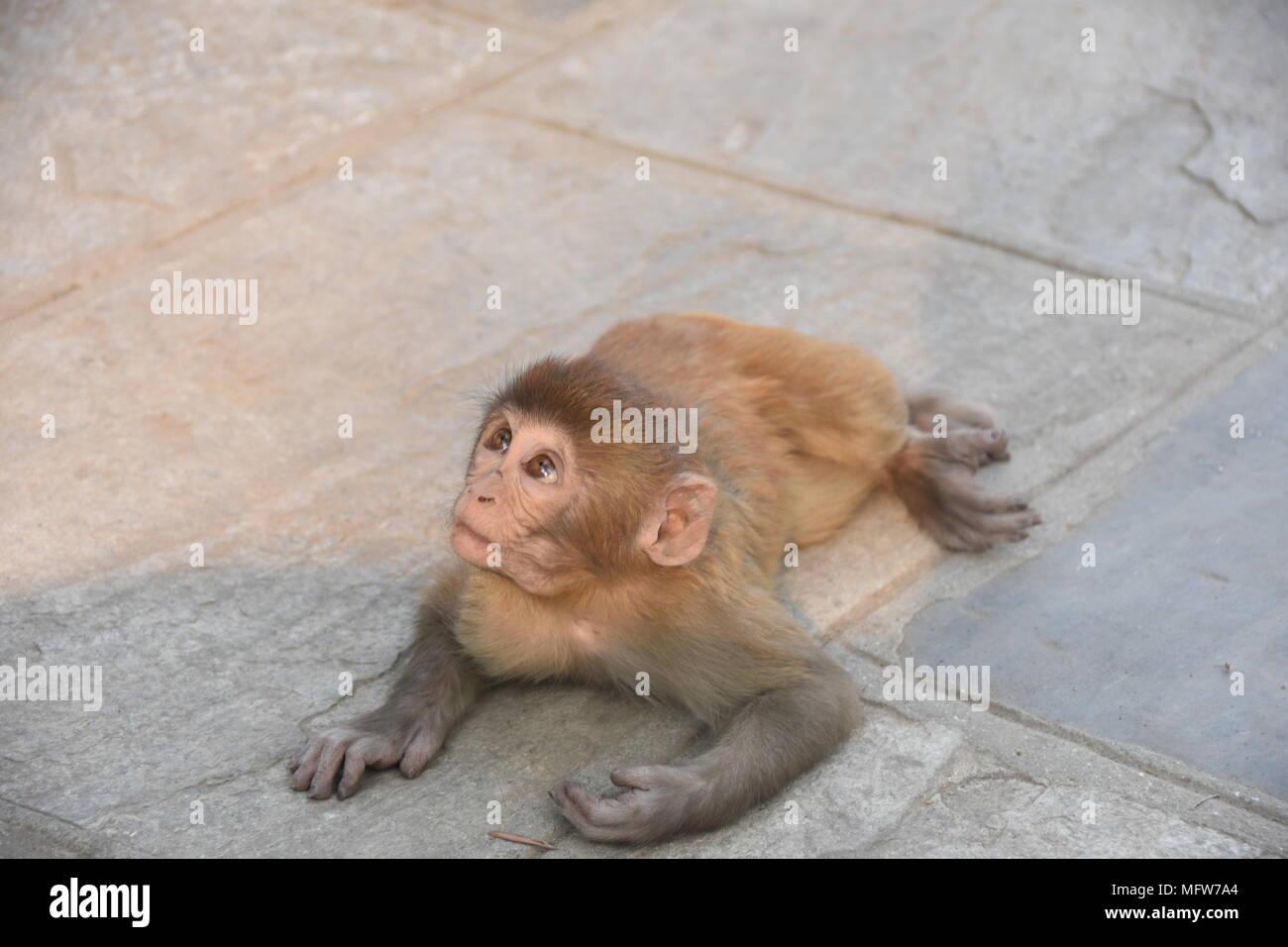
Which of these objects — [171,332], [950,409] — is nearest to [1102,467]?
[950,409]

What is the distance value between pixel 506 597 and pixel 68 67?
17.6 feet

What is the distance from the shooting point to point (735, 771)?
13.9ft

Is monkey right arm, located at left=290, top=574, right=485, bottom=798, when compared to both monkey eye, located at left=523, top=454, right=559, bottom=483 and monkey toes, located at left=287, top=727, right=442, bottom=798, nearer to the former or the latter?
monkey toes, located at left=287, top=727, right=442, bottom=798

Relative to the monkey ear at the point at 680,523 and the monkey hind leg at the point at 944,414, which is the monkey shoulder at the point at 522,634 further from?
the monkey hind leg at the point at 944,414

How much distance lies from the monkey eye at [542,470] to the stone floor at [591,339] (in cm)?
83

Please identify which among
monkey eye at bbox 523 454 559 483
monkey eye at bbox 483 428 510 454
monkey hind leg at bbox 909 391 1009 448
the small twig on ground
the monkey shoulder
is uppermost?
monkey hind leg at bbox 909 391 1009 448

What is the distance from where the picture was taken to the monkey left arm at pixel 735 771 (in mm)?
4145

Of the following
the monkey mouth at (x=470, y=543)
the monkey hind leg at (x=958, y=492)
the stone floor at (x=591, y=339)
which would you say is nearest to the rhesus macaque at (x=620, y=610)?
the monkey mouth at (x=470, y=543)

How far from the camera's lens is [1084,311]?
22.5ft

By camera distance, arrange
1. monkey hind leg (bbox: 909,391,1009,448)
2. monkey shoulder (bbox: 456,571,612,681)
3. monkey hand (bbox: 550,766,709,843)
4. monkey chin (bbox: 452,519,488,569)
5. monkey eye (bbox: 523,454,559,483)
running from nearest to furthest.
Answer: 1. monkey hand (bbox: 550,766,709,843)
2. monkey chin (bbox: 452,519,488,569)
3. monkey eye (bbox: 523,454,559,483)
4. monkey shoulder (bbox: 456,571,612,681)
5. monkey hind leg (bbox: 909,391,1009,448)

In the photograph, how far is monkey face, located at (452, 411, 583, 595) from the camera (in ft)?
14.0

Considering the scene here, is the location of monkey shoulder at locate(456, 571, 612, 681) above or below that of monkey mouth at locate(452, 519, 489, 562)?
below

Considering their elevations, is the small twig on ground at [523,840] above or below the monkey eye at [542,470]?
below

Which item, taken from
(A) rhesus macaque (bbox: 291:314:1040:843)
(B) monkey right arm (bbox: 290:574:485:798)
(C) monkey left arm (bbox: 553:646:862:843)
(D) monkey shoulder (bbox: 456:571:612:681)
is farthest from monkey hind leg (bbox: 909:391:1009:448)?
(B) monkey right arm (bbox: 290:574:485:798)
